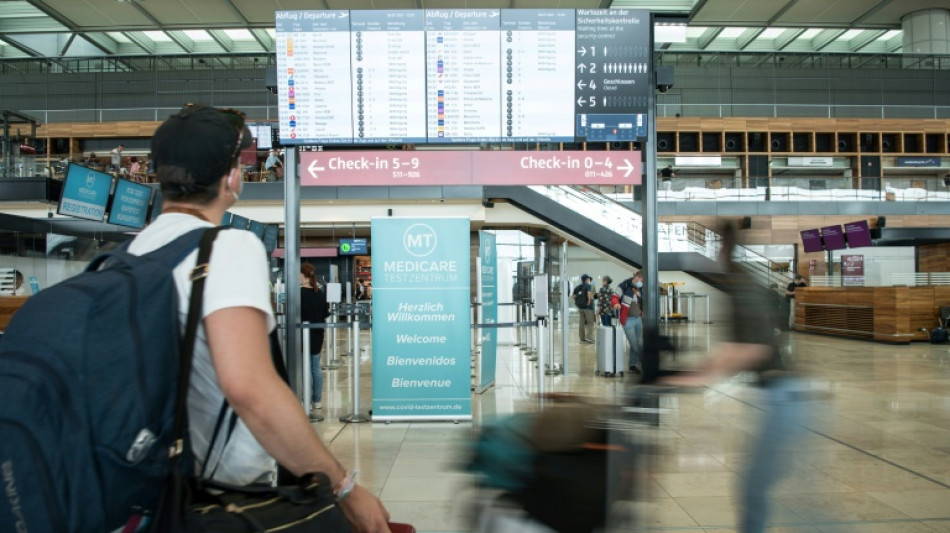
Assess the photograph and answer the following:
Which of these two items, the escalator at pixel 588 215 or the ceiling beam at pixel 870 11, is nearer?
the escalator at pixel 588 215

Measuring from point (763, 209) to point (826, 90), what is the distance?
33.1 ft

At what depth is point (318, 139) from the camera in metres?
6.87

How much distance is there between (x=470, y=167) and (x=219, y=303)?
5752 millimetres

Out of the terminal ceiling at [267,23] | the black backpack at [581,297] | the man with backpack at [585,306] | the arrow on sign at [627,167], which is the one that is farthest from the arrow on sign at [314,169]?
the terminal ceiling at [267,23]

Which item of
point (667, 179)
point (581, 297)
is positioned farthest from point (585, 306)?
point (667, 179)

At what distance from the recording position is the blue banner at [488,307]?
9845 millimetres

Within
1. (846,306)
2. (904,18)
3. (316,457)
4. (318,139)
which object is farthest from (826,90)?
(316,457)

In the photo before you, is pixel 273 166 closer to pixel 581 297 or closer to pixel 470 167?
pixel 581 297

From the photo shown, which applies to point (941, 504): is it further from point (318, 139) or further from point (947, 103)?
point (947, 103)

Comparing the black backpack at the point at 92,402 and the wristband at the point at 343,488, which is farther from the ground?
the black backpack at the point at 92,402

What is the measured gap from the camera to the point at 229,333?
1.17 meters

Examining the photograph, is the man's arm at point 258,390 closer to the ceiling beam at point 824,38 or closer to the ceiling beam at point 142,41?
the ceiling beam at point 142,41

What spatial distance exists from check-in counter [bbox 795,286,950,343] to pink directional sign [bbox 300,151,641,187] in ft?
39.8

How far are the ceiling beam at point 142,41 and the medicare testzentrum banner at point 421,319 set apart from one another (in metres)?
25.8
